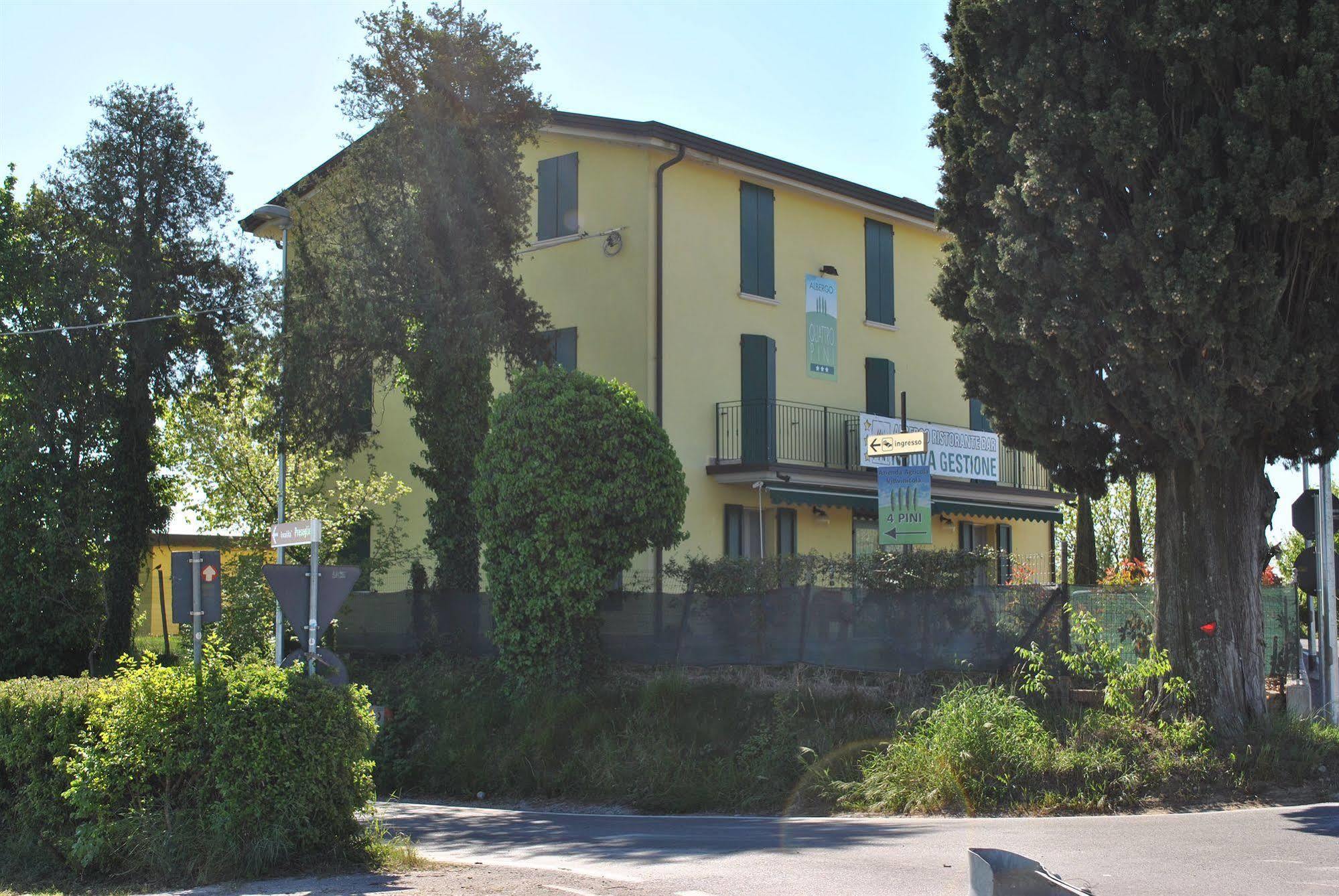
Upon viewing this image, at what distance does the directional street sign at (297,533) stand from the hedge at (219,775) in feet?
7.76

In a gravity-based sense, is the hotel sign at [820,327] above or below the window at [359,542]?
above

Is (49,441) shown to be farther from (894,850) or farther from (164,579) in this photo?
(894,850)

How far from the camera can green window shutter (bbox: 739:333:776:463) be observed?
2294 centimetres

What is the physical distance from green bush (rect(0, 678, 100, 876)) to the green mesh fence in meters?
9.78

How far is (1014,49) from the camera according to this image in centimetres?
1330

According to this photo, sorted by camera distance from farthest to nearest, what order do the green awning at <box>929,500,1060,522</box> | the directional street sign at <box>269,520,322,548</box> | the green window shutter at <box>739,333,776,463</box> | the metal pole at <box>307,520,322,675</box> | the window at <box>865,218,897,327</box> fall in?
the window at <box>865,218,897,327</box> → the green awning at <box>929,500,1060,522</box> → the green window shutter at <box>739,333,776,463</box> → the directional street sign at <box>269,520,322,548</box> → the metal pole at <box>307,520,322,675</box>

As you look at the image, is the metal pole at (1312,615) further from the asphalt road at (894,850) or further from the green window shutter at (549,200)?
the green window shutter at (549,200)

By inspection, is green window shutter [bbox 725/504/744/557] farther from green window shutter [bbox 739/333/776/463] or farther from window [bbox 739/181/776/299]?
window [bbox 739/181/776/299]

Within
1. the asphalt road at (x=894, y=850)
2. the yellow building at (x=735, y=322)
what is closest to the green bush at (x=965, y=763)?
the asphalt road at (x=894, y=850)

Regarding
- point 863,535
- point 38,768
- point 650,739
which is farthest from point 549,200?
point 38,768

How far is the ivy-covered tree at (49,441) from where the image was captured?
22.8 metres

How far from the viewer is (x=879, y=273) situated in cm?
2647

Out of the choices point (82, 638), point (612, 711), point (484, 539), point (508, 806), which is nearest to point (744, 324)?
point (484, 539)

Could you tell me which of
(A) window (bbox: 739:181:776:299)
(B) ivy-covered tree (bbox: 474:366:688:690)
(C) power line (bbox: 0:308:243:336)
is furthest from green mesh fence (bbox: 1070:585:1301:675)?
(C) power line (bbox: 0:308:243:336)
